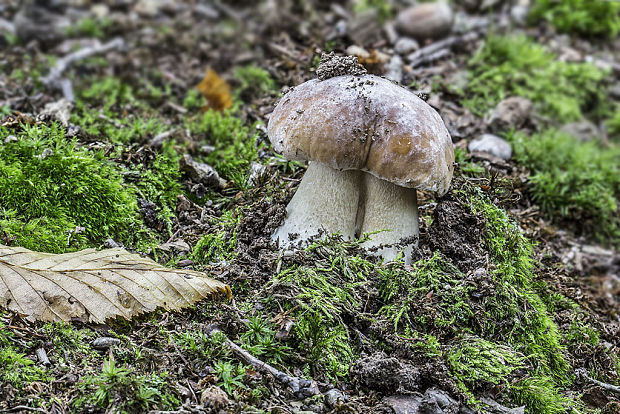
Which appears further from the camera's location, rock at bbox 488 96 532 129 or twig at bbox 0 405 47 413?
rock at bbox 488 96 532 129

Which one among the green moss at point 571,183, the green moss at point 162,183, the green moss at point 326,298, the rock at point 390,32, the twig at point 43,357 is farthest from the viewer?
the rock at point 390,32

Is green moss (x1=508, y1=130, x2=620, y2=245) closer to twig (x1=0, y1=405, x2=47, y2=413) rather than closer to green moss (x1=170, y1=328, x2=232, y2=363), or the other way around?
green moss (x1=170, y1=328, x2=232, y2=363)

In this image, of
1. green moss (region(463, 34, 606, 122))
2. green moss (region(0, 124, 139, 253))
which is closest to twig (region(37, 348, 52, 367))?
green moss (region(0, 124, 139, 253))

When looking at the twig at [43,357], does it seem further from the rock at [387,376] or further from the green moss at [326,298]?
the rock at [387,376]

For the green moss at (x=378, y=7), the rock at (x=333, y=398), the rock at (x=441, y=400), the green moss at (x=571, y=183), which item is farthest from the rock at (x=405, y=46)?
the rock at (x=333, y=398)

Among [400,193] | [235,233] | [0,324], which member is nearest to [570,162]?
[400,193]
